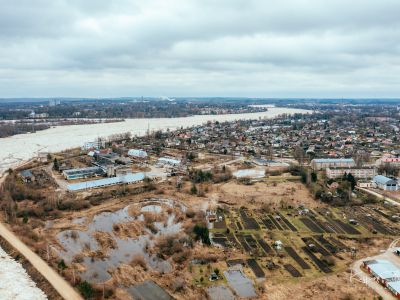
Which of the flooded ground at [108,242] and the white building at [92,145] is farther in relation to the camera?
the white building at [92,145]

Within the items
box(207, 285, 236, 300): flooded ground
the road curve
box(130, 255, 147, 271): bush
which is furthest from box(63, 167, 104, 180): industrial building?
box(207, 285, 236, 300): flooded ground

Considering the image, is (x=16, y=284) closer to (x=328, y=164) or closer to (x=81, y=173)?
(x=81, y=173)

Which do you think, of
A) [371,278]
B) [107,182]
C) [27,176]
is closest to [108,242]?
[107,182]

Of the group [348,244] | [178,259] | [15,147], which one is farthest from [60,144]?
[348,244]

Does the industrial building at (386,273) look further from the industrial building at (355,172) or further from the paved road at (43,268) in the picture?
the industrial building at (355,172)

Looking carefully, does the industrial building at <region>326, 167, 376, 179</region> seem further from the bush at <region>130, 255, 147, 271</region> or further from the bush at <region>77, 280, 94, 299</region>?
the bush at <region>77, 280, 94, 299</region>

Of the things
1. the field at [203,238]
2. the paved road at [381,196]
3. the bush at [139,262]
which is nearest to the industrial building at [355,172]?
the paved road at [381,196]
